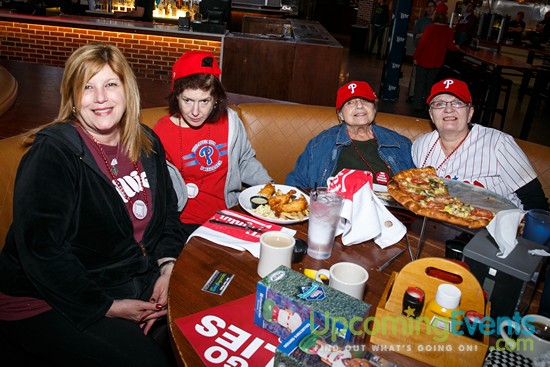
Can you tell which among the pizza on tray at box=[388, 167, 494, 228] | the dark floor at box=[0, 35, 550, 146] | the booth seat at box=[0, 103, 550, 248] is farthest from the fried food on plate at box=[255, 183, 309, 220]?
the dark floor at box=[0, 35, 550, 146]

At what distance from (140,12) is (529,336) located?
9.14 m

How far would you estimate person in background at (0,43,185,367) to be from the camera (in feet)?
5.00

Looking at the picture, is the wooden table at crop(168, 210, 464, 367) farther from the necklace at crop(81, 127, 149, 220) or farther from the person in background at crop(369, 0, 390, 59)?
the person in background at crop(369, 0, 390, 59)

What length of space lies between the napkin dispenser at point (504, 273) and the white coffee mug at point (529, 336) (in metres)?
0.06

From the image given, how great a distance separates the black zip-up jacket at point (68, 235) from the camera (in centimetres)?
151

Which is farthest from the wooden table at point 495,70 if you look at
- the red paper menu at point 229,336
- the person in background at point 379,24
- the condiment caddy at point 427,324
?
the person in background at point 379,24

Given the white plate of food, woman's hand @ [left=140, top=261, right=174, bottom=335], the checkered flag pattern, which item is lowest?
woman's hand @ [left=140, top=261, right=174, bottom=335]

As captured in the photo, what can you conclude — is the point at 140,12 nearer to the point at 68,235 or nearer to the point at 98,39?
the point at 98,39

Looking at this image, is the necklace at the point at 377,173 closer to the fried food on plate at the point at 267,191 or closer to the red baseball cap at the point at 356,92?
the red baseball cap at the point at 356,92

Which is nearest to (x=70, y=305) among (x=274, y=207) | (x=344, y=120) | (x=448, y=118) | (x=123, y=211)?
(x=123, y=211)

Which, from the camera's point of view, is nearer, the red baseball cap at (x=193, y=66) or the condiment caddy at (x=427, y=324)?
the condiment caddy at (x=427, y=324)

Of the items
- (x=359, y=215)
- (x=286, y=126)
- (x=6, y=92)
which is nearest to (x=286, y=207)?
(x=359, y=215)

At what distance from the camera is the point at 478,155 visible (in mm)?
2506

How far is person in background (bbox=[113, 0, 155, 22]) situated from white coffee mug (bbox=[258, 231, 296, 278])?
8.44 metres
